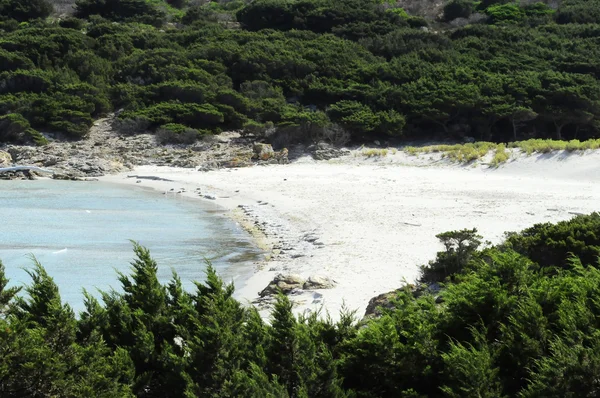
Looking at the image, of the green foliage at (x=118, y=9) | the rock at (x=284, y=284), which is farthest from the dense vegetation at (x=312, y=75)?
the rock at (x=284, y=284)

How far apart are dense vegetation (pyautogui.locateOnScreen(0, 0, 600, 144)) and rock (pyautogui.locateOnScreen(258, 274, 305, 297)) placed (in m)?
20.1

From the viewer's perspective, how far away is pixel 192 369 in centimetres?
533

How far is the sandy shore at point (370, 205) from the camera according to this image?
37.6ft

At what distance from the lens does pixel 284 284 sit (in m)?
10.3

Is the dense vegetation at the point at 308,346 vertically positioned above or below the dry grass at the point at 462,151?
above

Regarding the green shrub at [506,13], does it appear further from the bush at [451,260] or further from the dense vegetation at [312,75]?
the bush at [451,260]

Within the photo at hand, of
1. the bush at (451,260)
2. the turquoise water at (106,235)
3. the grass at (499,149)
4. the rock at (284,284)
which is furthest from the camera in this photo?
the grass at (499,149)

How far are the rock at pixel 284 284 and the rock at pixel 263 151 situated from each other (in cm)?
1779

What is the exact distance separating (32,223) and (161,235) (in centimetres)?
370

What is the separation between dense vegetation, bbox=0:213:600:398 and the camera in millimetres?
4719

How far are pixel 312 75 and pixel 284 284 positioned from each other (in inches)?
1079

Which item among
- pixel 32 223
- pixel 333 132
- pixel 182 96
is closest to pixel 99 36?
pixel 182 96

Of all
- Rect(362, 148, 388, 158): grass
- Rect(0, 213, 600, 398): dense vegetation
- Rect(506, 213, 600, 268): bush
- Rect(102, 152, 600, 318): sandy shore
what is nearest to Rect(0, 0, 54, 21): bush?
Rect(102, 152, 600, 318): sandy shore

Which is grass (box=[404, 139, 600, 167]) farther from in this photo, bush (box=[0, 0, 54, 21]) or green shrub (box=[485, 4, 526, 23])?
bush (box=[0, 0, 54, 21])
